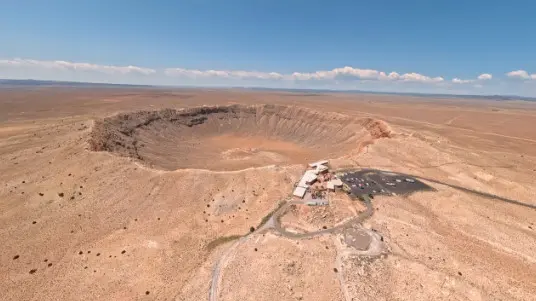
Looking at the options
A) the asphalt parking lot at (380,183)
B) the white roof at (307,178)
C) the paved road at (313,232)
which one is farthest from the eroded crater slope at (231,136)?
the paved road at (313,232)

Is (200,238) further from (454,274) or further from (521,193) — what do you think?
(521,193)

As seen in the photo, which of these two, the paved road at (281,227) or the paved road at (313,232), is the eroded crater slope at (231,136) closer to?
the paved road at (313,232)

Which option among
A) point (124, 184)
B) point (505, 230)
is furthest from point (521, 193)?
point (124, 184)

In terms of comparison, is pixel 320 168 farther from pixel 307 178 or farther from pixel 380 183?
pixel 380 183

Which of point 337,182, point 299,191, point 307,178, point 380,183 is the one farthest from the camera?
point 380,183

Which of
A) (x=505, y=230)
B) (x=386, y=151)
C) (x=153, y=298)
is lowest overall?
(x=153, y=298)

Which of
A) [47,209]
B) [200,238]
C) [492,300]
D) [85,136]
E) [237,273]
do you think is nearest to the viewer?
[492,300]

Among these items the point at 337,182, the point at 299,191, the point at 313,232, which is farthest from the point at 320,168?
the point at 313,232

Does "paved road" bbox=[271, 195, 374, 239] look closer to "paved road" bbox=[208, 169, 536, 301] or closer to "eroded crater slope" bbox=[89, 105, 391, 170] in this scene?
"paved road" bbox=[208, 169, 536, 301]
